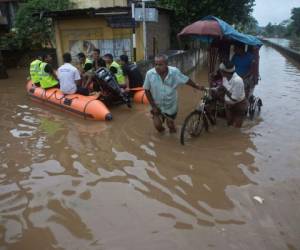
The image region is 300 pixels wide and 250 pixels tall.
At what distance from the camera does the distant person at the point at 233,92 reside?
21.7 feet

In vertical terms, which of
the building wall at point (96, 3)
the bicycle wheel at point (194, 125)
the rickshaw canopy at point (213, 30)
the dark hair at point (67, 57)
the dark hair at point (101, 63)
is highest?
the building wall at point (96, 3)

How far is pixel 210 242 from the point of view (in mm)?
3605

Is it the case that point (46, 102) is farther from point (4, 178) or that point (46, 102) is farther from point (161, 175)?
point (161, 175)

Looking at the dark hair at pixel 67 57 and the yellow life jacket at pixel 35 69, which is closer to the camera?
the dark hair at pixel 67 57

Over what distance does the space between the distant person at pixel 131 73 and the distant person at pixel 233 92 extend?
345 cm

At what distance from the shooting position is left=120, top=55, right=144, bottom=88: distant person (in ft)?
31.6

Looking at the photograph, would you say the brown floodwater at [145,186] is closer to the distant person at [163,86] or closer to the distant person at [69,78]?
the distant person at [163,86]

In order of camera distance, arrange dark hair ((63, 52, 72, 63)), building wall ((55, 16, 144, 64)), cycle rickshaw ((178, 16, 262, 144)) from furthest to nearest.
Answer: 1. building wall ((55, 16, 144, 64))
2. dark hair ((63, 52, 72, 63))
3. cycle rickshaw ((178, 16, 262, 144))

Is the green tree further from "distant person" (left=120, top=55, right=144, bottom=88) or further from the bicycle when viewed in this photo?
the bicycle

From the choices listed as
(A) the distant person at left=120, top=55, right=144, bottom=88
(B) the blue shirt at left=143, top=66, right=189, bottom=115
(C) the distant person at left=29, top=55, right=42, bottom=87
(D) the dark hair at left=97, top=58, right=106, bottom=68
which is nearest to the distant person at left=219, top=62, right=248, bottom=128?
(B) the blue shirt at left=143, top=66, right=189, bottom=115

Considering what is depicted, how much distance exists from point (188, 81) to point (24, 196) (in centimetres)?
355

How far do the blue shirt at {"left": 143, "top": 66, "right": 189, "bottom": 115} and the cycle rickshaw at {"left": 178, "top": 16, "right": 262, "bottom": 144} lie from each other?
1.69 feet

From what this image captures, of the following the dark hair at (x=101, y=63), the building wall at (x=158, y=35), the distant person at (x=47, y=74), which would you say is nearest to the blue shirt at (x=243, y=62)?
the dark hair at (x=101, y=63)

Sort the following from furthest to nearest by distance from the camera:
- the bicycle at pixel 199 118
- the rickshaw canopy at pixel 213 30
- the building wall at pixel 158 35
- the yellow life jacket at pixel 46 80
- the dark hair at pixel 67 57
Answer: the building wall at pixel 158 35, the yellow life jacket at pixel 46 80, the dark hair at pixel 67 57, the rickshaw canopy at pixel 213 30, the bicycle at pixel 199 118
